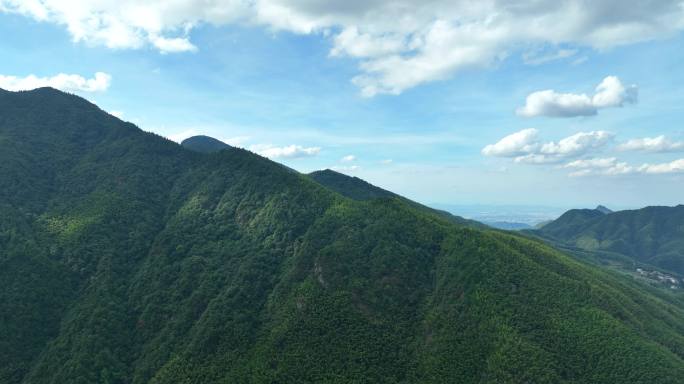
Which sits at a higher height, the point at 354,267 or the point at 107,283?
the point at 354,267

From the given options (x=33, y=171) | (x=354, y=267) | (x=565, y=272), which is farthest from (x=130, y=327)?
(x=565, y=272)

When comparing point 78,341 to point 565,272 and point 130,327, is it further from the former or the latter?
point 565,272

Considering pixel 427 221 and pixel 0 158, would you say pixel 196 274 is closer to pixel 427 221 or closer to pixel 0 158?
pixel 427 221

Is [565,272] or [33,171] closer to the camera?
[565,272]

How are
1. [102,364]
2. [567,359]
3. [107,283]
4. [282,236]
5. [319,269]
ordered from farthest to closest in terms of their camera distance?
[282,236]
[107,283]
[319,269]
[102,364]
[567,359]

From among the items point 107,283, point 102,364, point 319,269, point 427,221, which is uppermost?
point 427,221

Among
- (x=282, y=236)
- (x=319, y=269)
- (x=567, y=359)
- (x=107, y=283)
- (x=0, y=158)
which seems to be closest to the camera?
(x=567, y=359)

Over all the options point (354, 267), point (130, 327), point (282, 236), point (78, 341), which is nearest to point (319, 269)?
point (354, 267)
